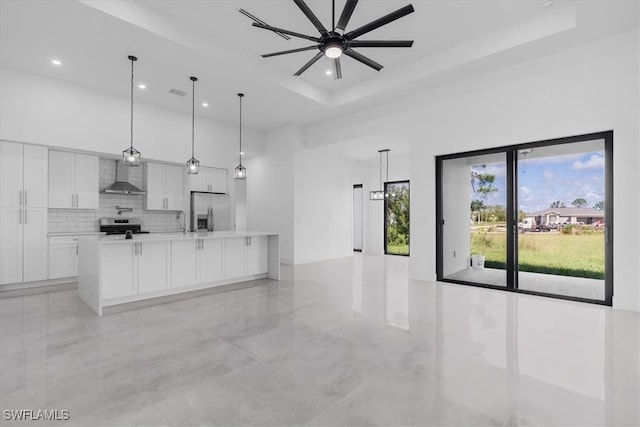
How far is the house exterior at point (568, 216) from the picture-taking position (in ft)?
14.2

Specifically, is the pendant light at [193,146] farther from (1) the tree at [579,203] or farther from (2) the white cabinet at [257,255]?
(1) the tree at [579,203]

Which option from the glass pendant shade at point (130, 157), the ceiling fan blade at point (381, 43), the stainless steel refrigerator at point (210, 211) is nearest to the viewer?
the ceiling fan blade at point (381, 43)

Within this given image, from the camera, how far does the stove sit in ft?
20.7

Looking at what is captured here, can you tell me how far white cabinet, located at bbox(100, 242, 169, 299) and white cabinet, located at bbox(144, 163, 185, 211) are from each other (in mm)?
2746

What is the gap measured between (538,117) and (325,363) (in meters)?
4.58

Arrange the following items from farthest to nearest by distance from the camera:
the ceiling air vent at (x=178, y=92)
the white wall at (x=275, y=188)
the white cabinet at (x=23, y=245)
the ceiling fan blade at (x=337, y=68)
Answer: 1. the white wall at (x=275, y=188)
2. the ceiling air vent at (x=178, y=92)
3. the white cabinet at (x=23, y=245)
4. the ceiling fan blade at (x=337, y=68)

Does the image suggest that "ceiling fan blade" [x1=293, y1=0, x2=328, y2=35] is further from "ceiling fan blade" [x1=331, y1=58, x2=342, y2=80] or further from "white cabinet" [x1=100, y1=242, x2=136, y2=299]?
"white cabinet" [x1=100, y1=242, x2=136, y2=299]

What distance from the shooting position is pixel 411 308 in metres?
4.09

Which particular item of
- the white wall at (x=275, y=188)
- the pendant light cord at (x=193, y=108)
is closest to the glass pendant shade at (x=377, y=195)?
the white wall at (x=275, y=188)

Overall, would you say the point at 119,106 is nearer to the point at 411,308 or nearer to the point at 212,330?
the point at 212,330

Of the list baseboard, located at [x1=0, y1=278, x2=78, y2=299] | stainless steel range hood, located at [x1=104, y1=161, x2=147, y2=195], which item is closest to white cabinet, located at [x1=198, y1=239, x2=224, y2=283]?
baseboard, located at [x1=0, y1=278, x2=78, y2=299]

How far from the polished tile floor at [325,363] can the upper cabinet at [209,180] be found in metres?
3.60

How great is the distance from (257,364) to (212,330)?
0.98 metres

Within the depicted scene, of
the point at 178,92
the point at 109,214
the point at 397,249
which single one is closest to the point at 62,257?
the point at 109,214
